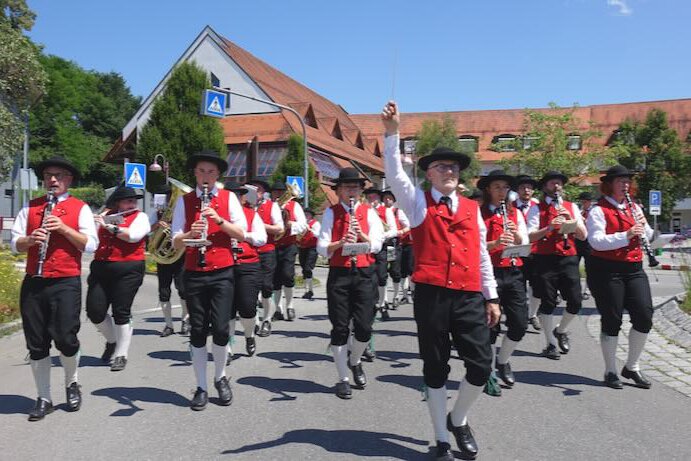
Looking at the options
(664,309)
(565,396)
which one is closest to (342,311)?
(565,396)

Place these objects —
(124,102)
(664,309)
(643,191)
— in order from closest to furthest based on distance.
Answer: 1. (664,309)
2. (643,191)
3. (124,102)

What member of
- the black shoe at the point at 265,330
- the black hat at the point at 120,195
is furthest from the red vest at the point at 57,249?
the black shoe at the point at 265,330

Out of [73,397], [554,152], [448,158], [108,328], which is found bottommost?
[73,397]

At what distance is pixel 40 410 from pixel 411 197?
12.0 feet

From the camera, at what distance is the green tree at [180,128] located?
103 feet

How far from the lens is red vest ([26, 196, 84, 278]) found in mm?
5152

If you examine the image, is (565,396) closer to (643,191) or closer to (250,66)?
(250,66)

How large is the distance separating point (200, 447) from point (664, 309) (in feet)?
27.3

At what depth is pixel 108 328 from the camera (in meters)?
7.02

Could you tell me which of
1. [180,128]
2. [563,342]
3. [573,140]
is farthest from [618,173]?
[573,140]

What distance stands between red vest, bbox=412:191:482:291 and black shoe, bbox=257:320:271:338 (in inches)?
202

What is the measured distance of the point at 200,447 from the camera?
4387mm

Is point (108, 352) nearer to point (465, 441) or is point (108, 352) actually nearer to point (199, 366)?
point (199, 366)

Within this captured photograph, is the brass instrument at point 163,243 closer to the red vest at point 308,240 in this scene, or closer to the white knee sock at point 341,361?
the white knee sock at point 341,361
